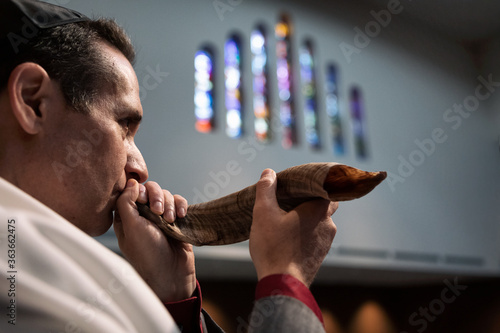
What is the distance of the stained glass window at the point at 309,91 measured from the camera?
743 cm

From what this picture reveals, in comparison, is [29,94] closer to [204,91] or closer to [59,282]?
[59,282]

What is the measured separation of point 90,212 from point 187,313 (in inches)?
16.2

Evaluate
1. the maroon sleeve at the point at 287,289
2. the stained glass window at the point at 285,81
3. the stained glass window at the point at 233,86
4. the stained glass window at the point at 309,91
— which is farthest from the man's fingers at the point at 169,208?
the stained glass window at the point at 309,91

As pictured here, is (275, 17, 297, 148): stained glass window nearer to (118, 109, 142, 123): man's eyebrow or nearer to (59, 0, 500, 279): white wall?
(59, 0, 500, 279): white wall

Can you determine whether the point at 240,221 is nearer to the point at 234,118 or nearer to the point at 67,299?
the point at 67,299

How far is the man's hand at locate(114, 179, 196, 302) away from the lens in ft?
4.34

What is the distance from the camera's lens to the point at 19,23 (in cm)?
107

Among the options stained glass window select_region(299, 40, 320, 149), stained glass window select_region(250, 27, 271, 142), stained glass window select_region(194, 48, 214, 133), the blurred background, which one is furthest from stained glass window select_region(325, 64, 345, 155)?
stained glass window select_region(194, 48, 214, 133)

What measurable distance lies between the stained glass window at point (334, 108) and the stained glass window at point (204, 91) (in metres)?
2.19

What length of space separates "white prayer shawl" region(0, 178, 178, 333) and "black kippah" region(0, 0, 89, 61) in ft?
1.60

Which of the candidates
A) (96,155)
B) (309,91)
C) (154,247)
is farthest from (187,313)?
(309,91)

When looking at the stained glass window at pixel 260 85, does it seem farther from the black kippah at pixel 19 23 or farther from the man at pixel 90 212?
the black kippah at pixel 19 23

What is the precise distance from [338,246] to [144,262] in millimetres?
5595

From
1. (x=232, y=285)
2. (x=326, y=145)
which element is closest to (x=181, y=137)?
(x=326, y=145)
